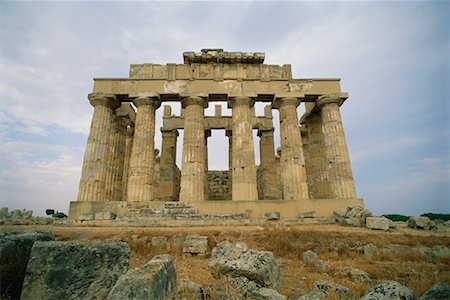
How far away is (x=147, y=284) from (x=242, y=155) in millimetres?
13671

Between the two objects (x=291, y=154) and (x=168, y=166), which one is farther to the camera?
(x=168, y=166)

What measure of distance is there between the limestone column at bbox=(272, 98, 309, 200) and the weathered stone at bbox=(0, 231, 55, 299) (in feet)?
45.9

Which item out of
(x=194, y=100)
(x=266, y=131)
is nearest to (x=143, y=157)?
(x=194, y=100)

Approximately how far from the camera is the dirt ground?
4832 millimetres

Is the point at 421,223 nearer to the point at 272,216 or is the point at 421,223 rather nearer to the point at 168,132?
the point at 272,216

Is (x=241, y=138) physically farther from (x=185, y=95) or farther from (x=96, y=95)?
(x=96, y=95)

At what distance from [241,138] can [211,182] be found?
1036 cm

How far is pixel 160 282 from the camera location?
2.68 metres

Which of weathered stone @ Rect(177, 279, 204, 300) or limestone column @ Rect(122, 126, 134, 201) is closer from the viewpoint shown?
weathered stone @ Rect(177, 279, 204, 300)

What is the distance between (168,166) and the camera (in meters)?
21.3

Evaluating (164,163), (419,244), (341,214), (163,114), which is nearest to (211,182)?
(164,163)

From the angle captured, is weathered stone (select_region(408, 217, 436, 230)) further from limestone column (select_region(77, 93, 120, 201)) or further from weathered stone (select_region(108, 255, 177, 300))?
limestone column (select_region(77, 93, 120, 201))

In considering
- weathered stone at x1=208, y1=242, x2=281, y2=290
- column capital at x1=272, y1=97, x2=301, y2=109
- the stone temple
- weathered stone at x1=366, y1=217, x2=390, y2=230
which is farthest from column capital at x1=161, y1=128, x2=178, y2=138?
weathered stone at x1=208, y1=242, x2=281, y2=290

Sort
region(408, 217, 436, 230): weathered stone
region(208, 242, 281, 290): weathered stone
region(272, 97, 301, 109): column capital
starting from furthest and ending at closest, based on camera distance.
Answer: region(272, 97, 301, 109): column capital < region(408, 217, 436, 230): weathered stone < region(208, 242, 281, 290): weathered stone
